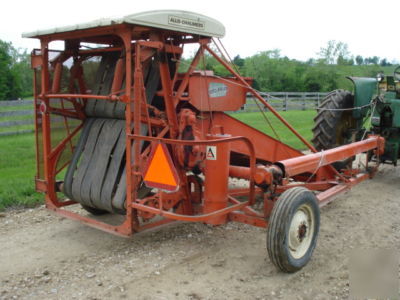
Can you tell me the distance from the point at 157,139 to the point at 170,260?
1.30m

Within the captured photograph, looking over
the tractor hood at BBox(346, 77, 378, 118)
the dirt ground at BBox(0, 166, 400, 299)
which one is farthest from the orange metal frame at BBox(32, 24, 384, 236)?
the tractor hood at BBox(346, 77, 378, 118)

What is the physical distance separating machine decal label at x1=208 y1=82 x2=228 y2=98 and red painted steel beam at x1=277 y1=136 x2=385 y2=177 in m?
1.09

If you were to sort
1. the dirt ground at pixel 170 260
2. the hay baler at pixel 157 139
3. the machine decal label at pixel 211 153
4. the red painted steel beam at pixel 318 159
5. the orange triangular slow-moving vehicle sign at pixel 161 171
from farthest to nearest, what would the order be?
1. the red painted steel beam at pixel 318 159
2. the machine decal label at pixel 211 153
3. the hay baler at pixel 157 139
4. the orange triangular slow-moving vehicle sign at pixel 161 171
5. the dirt ground at pixel 170 260

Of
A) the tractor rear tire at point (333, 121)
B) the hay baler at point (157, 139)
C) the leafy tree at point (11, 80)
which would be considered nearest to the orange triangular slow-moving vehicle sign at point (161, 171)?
the hay baler at point (157, 139)

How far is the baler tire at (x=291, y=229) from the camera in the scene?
4.04 metres

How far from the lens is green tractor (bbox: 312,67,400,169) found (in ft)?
25.2

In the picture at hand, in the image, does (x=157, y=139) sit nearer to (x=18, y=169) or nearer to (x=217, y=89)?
(x=217, y=89)

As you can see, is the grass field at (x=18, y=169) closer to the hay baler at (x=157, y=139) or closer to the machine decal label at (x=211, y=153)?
the hay baler at (x=157, y=139)

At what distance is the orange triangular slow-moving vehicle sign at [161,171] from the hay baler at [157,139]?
0.03 ft

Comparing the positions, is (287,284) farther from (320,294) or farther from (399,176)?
(399,176)

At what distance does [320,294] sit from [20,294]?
8.50 feet

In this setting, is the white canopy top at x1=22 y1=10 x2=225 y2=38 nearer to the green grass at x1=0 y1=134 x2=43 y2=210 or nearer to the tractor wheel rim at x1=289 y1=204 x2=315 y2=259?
the tractor wheel rim at x1=289 y1=204 x2=315 y2=259

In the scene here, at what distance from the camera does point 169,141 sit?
13.3 ft

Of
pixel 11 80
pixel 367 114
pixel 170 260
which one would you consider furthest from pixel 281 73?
pixel 170 260
